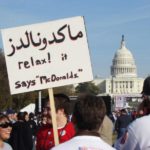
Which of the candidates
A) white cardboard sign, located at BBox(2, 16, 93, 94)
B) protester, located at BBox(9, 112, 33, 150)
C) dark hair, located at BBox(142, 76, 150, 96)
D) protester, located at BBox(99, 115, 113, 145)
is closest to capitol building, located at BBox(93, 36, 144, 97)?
protester, located at BBox(9, 112, 33, 150)

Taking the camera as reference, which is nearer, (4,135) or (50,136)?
(50,136)

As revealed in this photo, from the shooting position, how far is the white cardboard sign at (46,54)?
6.21m

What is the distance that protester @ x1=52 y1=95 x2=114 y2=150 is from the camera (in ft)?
13.1

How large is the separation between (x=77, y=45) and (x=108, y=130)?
156cm

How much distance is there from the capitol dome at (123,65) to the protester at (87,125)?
167634mm

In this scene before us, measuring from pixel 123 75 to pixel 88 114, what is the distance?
563 ft

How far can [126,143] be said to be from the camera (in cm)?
465

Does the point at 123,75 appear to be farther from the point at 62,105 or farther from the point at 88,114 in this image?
the point at 88,114

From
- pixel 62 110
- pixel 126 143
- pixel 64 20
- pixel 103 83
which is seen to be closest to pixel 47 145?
pixel 62 110

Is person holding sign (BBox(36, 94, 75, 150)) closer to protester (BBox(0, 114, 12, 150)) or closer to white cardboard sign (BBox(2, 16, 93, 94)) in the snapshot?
white cardboard sign (BBox(2, 16, 93, 94))

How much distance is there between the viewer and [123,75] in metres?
175

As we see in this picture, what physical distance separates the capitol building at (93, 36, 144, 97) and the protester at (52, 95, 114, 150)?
167076 mm

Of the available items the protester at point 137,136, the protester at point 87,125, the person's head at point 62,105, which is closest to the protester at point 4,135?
the person's head at point 62,105

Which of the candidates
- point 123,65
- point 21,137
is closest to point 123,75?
point 123,65
